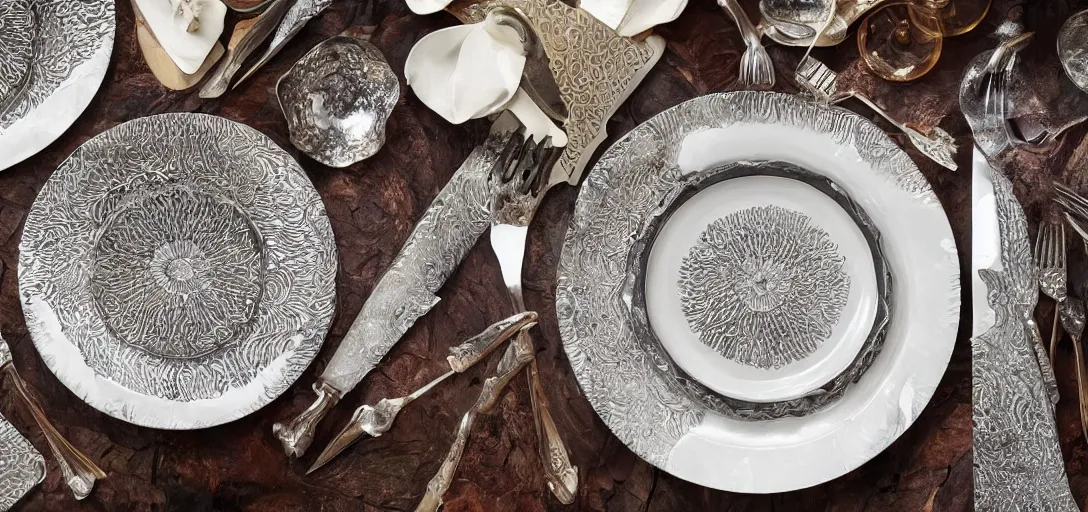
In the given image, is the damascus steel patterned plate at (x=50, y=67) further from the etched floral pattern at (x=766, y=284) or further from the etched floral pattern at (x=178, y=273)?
the etched floral pattern at (x=766, y=284)

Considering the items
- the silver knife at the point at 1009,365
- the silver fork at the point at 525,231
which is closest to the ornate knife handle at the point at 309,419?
the silver fork at the point at 525,231

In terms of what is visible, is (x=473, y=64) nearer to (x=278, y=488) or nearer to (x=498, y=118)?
(x=498, y=118)

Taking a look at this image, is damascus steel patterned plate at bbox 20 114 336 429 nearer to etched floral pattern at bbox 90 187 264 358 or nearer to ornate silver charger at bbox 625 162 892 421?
etched floral pattern at bbox 90 187 264 358

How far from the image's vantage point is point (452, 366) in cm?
81

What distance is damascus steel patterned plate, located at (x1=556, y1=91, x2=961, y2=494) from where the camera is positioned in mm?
778

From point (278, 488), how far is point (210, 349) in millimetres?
192

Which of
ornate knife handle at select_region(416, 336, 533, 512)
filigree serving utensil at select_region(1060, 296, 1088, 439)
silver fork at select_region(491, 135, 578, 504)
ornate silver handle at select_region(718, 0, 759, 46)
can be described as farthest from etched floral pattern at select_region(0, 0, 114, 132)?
filigree serving utensil at select_region(1060, 296, 1088, 439)

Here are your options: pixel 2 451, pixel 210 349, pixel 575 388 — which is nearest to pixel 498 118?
pixel 575 388

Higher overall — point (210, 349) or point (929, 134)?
point (929, 134)

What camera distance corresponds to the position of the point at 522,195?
2.63 feet

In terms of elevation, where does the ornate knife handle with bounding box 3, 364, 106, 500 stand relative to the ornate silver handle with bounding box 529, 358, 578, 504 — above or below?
below

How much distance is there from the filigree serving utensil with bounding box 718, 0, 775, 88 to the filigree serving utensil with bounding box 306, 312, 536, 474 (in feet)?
1.24

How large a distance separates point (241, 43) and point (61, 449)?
0.54 m

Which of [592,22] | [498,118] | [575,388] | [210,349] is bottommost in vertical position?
[210,349]
